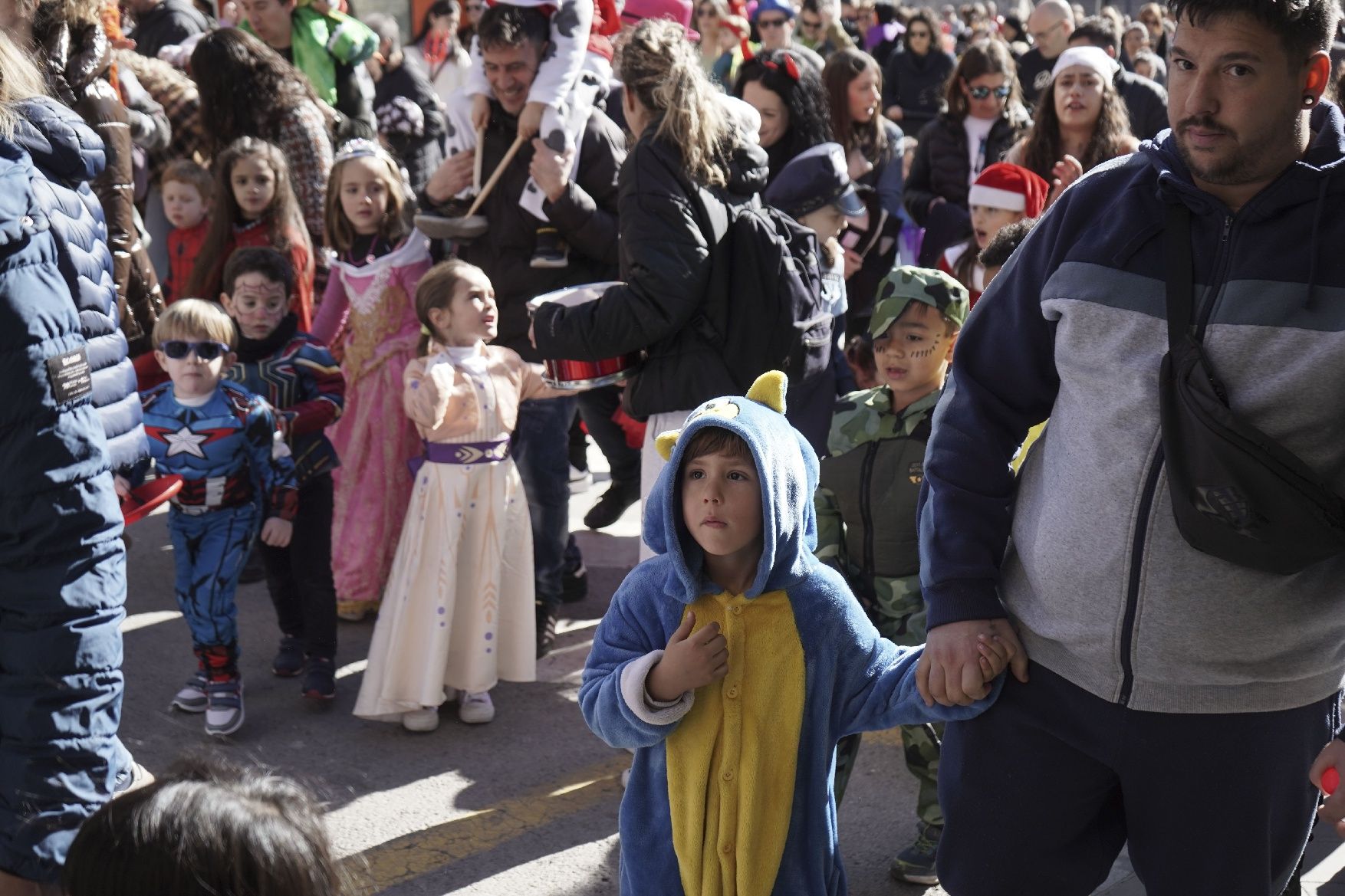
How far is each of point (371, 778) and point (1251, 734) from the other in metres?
2.95

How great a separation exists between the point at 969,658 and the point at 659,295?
6.91 feet

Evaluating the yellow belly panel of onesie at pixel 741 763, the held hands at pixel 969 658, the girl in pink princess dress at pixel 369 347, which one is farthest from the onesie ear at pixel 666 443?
the girl in pink princess dress at pixel 369 347

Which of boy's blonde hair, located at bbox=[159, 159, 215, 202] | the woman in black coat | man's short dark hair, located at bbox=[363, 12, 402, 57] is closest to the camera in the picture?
the woman in black coat

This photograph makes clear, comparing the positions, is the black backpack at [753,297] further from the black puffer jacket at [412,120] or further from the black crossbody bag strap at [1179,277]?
the black puffer jacket at [412,120]

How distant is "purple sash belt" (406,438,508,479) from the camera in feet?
16.3

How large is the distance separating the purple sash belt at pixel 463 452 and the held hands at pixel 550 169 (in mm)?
894

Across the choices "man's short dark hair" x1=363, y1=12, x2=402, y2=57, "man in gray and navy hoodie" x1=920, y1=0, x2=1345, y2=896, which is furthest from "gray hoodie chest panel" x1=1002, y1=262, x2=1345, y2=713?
"man's short dark hair" x1=363, y1=12, x2=402, y2=57

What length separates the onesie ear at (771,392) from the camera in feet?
9.74

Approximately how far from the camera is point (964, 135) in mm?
7559

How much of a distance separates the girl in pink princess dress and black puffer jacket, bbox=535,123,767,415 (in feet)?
4.63

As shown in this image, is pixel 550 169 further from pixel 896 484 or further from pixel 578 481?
pixel 578 481

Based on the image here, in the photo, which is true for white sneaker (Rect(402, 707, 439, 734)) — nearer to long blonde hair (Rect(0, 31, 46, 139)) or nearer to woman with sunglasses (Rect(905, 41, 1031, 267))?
long blonde hair (Rect(0, 31, 46, 139))

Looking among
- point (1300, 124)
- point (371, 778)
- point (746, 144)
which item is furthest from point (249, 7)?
point (1300, 124)

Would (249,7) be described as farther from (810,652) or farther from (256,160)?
(810,652)
